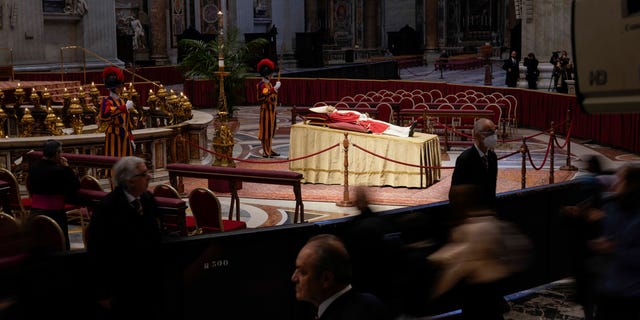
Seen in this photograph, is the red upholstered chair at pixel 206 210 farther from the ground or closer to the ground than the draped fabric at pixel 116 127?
closer to the ground

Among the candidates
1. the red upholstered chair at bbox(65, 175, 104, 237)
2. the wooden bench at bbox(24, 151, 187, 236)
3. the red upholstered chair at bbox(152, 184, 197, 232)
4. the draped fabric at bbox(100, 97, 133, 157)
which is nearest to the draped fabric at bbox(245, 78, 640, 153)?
the red upholstered chair at bbox(152, 184, 197, 232)

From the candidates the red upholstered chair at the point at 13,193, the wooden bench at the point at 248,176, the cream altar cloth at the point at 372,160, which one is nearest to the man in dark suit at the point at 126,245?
the red upholstered chair at the point at 13,193

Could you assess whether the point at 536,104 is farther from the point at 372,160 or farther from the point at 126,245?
the point at 126,245

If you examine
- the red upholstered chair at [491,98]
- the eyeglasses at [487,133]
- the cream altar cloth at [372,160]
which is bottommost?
the cream altar cloth at [372,160]

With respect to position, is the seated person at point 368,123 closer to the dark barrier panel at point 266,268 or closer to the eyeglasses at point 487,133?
the eyeglasses at point 487,133

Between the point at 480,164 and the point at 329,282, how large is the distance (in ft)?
13.7

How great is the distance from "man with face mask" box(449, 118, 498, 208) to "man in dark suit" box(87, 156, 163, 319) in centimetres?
279

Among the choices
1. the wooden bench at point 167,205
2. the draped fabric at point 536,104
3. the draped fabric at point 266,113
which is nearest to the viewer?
the wooden bench at point 167,205

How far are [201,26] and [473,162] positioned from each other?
33.0 m

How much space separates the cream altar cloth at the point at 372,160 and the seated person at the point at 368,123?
18cm

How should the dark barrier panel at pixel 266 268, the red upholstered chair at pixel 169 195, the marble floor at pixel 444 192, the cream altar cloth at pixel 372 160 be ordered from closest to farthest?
the dark barrier panel at pixel 266 268
the marble floor at pixel 444 192
the red upholstered chair at pixel 169 195
the cream altar cloth at pixel 372 160

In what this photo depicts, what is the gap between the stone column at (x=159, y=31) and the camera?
3822cm

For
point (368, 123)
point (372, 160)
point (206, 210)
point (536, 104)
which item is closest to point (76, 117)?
point (368, 123)

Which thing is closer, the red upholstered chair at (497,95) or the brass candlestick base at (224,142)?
the brass candlestick base at (224,142)
